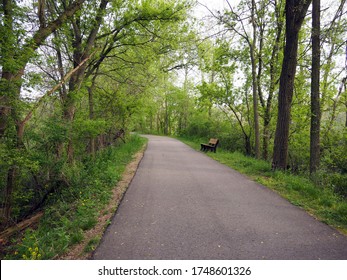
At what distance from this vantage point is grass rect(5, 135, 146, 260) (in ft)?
10.3

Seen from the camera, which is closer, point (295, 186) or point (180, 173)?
point (295, 186)

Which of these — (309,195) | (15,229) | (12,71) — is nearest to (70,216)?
(15,229)

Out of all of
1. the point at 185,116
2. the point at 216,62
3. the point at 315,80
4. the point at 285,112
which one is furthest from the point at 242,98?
the point at 185,116

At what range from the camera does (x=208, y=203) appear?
473 cm

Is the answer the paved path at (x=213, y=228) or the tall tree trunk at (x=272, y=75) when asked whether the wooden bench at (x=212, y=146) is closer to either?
the tall tree trunk at (x=272, y=75)

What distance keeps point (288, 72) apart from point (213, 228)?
6.28 m

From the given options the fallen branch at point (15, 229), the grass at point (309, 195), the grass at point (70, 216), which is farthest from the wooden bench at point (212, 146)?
the fallen branch at point (15, 229)

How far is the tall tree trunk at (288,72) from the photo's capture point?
22.8 feet

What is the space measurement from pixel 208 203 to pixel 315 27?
8.11m

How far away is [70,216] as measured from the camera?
14.1ft

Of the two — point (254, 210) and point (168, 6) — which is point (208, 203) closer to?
point (254, 210)

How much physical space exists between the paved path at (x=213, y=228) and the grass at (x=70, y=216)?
524 millimetres

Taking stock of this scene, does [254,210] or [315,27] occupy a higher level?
[315,27]

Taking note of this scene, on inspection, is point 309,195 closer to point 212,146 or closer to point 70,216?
point 70,216
